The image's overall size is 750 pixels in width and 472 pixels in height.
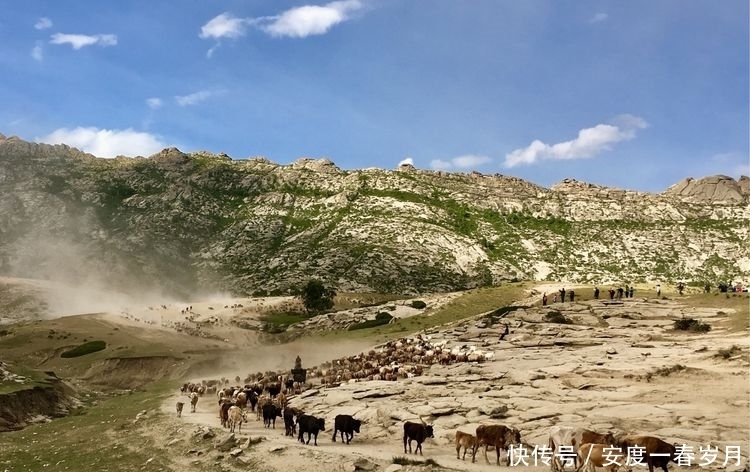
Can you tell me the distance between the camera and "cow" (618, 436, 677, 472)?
16.0m

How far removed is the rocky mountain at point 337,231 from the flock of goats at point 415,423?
76.8m

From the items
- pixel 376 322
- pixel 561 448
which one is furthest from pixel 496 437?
pixel 376 322

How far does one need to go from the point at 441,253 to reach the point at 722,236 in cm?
8412

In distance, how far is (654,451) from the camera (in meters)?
16.1

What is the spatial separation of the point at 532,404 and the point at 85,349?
59110 millimetres

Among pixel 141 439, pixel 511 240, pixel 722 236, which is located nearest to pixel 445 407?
pixel 141 439

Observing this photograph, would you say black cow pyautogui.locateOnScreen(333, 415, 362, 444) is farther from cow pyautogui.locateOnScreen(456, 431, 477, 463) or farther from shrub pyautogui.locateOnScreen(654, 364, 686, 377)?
shrub pyautogui.locateOnScreen(654, 364, 686, 377)

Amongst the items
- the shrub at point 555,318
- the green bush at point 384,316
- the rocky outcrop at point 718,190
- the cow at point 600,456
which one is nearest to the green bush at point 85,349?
the green bush at point 384,316

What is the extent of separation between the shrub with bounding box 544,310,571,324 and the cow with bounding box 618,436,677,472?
40.6 m

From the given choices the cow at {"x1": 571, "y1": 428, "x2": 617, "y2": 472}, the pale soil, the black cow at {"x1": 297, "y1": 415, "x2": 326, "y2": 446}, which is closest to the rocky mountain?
the pale soil

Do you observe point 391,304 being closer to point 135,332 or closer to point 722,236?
point 135,332

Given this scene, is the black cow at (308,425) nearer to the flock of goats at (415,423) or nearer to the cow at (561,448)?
the flock of goats at (415,423)

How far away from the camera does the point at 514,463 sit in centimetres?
1853

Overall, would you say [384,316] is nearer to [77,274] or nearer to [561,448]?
[561,448]
